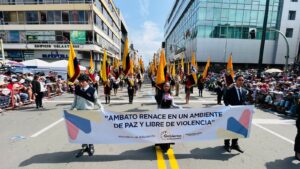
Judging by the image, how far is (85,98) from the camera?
4.57 m

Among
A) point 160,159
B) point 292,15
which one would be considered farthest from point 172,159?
point 292,15

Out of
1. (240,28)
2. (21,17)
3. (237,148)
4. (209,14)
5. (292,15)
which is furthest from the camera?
(292,15)

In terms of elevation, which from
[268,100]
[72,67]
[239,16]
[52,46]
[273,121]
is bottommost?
[273,121]

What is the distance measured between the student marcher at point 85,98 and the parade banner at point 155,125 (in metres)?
0.26

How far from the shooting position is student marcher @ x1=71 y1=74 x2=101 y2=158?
178 inches

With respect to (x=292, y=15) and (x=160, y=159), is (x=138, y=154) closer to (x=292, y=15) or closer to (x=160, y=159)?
(x=160, y=159)

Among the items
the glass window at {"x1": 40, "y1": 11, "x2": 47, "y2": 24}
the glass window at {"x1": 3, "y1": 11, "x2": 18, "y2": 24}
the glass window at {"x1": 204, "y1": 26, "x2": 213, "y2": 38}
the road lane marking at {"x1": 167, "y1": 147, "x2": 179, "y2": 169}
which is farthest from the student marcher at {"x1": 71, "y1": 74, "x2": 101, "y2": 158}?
the glass window at {"x1": 3, "y1": 11, "x2": 18, "y2": 24}

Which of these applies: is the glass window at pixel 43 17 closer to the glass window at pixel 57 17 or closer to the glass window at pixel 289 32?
the glass window at pixel 57 17

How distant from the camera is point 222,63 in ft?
122

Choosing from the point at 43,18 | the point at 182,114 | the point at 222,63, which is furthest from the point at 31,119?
the point at 222,63

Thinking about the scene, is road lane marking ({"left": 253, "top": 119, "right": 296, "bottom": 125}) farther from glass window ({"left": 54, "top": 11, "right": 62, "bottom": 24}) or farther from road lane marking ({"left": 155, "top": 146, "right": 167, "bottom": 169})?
glass window ({"left": 54, "top": 11, "right": 62, "bottom": 24})

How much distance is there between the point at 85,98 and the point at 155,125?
5.81 ft

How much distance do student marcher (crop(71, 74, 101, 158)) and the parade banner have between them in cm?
26

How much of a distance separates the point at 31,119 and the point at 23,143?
2845 millimetres
